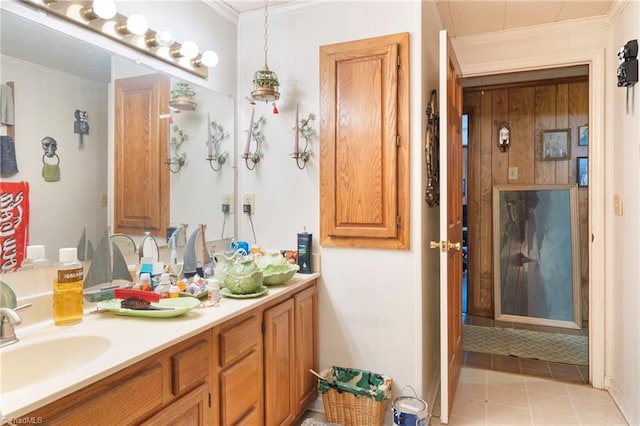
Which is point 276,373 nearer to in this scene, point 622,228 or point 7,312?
point 7,312

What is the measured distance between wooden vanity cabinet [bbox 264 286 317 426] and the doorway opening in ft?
6.39

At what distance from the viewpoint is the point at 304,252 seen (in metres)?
2.31

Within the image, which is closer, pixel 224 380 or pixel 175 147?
pixel 224 380

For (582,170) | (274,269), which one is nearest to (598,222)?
(582,170)

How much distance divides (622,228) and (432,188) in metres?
1.18

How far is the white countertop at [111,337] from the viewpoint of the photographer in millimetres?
876

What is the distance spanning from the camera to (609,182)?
8.52 feet

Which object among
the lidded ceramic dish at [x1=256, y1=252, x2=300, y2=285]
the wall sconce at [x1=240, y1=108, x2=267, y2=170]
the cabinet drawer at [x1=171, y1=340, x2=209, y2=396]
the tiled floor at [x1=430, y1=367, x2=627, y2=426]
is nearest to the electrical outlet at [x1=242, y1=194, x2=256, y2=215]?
the wall sconce at [x1=240, y1=108, x2=267, y2=170]

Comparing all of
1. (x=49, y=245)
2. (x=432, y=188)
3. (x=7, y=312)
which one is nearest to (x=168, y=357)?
(x=7, y=312)

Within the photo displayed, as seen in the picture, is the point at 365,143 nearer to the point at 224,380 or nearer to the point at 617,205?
the point at 224,380

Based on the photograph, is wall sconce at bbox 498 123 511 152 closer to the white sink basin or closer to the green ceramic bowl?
the green ceramic bowl

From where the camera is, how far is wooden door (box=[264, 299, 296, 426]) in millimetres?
1818

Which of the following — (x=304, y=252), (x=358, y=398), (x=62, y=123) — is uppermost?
(x=62, y=123)

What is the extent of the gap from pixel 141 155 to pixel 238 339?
97cm
